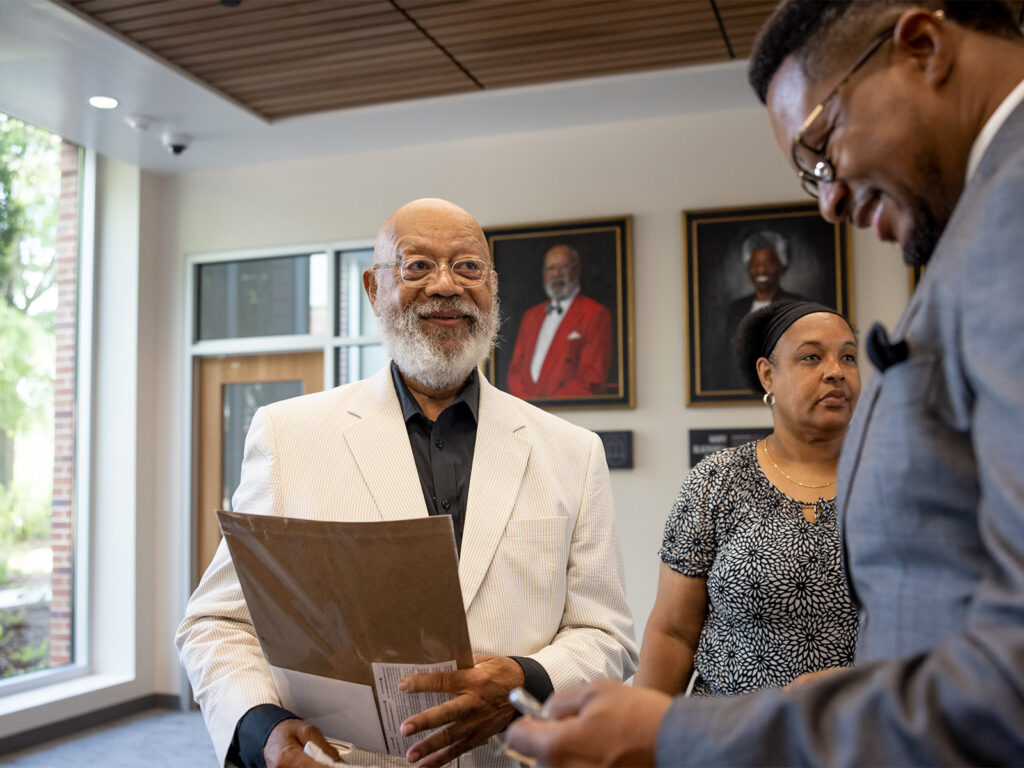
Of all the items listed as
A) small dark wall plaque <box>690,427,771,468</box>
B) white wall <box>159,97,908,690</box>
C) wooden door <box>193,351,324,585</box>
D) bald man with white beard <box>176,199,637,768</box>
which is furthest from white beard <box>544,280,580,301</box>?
bald man with white beard <box>176,199,637,768</box>

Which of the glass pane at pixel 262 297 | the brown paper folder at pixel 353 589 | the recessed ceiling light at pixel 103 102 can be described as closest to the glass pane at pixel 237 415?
the glass pane at pixel 262 297

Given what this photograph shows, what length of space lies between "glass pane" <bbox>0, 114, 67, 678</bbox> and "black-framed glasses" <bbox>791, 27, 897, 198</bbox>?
5581mm

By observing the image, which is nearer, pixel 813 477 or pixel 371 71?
pixel 813 477

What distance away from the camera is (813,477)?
89.9 inches

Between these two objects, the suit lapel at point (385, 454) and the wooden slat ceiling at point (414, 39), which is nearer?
the suit lapel at point (385, 454)

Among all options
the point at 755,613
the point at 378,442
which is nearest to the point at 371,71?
the point at 378,442

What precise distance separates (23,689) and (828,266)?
211 inches

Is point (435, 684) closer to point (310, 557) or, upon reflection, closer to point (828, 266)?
point (310, 557)

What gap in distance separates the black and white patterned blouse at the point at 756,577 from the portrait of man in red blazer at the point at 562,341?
3072mm

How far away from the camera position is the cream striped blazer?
177 cm

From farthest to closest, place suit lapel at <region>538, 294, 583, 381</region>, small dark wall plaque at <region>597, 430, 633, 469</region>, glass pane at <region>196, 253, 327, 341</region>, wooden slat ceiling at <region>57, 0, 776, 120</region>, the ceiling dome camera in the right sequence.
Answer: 1. glass pane at <region>196, 253, 327, 341</region>
2. the ceiling dome camera
3. suit lapel at <region>538, 294, 583, 381</region>
4. small dark wall plaque at <region>597, 430, 633, 469</region>
5. wooden slat ceiling at <region>57, 0, 776, 120</region>

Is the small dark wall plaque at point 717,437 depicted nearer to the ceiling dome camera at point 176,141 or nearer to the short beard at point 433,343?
the short beard at point 433,343

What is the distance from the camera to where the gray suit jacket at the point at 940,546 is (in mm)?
731

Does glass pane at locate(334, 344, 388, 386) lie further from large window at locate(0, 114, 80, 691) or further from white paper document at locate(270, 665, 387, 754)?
white paper document at locate(270, 665, 387, 754)
